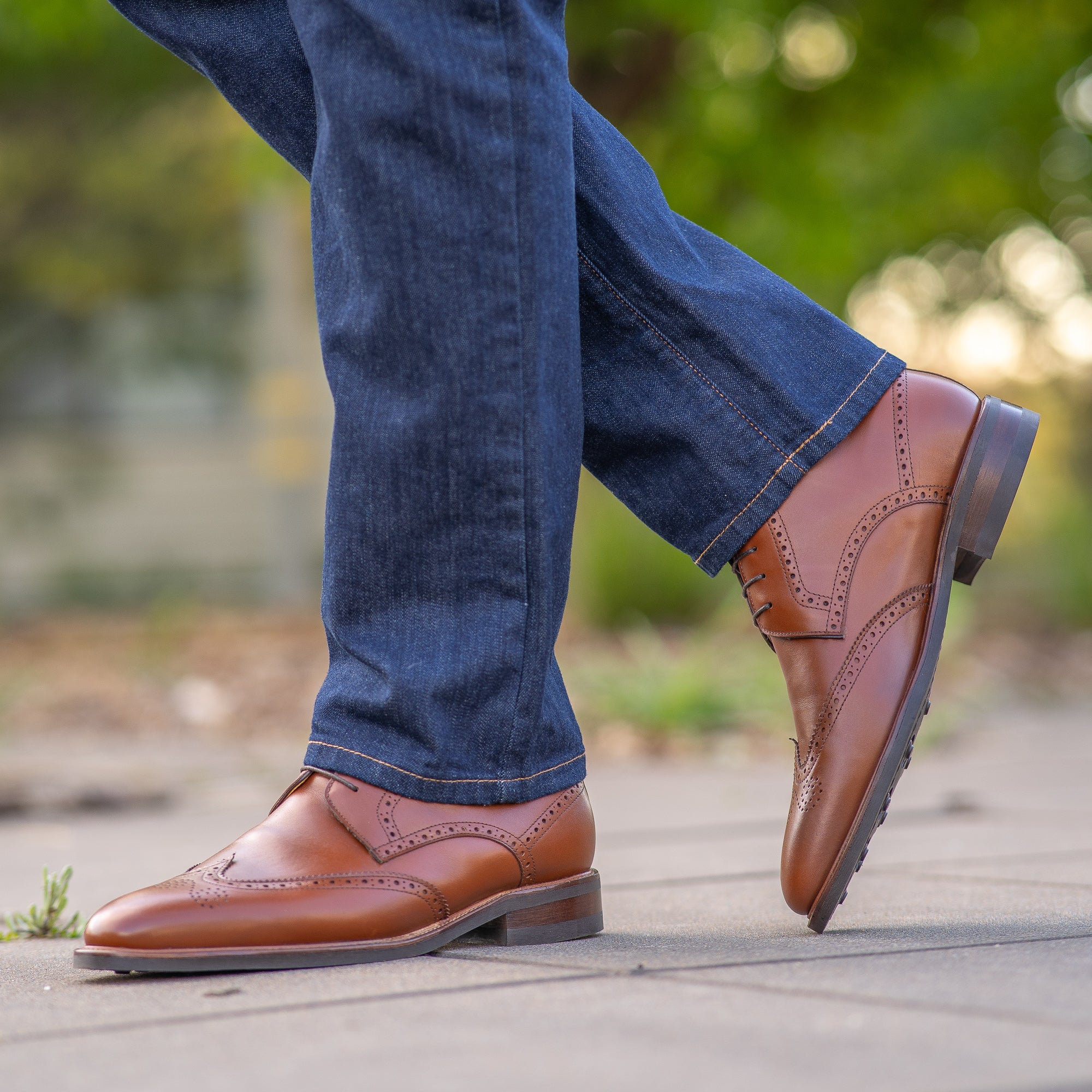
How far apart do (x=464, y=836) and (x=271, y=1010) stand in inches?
12.0

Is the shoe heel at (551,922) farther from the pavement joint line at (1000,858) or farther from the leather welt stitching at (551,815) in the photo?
the pavement joint line at (1000,858)

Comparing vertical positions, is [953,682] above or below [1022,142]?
below

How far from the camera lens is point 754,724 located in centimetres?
432

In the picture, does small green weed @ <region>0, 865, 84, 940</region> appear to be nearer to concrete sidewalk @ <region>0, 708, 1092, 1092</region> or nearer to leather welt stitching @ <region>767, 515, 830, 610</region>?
concrete sidewalk @ <region>0, 708, 1092, 1092</region>

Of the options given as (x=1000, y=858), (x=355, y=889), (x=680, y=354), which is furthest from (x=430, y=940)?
(x=1000, y=858)

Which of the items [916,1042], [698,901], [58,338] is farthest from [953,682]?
[58,338]

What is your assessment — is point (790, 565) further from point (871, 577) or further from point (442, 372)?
point (442, 372)

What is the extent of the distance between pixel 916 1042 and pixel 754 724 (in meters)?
3.50

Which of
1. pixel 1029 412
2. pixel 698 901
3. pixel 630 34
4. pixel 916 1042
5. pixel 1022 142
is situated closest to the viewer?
pixel 916 1042

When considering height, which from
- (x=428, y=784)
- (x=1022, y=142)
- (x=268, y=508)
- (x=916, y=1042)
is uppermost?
(x=1022, y=142)

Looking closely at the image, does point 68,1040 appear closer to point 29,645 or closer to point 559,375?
point 559,375

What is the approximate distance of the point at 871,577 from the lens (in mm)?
1397

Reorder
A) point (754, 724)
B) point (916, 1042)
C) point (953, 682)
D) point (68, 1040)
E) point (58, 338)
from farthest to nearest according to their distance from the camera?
1. point (58, 338)
2. point (953, 682)
3. point (754, 724)
4. point (68, 1040)
5. point (916, 1042)

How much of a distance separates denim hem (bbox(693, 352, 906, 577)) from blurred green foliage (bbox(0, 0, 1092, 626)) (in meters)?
4.77
